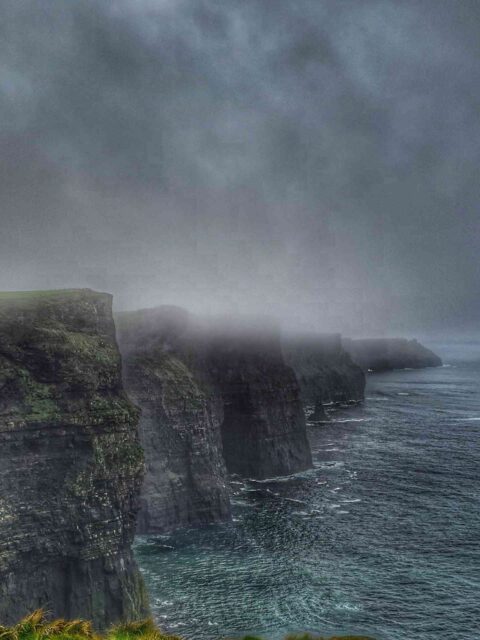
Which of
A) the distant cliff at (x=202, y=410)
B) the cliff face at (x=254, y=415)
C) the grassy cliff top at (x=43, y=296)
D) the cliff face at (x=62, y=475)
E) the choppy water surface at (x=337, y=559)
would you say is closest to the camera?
the cliff face at (x=62, y=475)

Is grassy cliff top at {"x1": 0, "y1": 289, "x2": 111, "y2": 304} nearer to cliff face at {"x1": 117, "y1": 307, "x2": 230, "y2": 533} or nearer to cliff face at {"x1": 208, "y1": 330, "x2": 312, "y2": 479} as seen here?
cliff face at {"x1": 117, "y1": 307, "x2": 230, "y2": 533}

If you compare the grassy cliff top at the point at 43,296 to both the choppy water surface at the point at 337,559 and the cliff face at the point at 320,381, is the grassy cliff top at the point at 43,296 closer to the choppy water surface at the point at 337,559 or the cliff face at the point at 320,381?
the choppy water surface at the point at 337,559

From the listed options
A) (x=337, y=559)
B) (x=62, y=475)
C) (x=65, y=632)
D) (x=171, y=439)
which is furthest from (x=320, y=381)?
(x=65, y=632)

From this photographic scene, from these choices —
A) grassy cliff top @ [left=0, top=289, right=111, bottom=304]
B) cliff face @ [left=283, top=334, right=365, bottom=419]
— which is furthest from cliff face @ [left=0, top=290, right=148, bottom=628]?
cliff face @ [left=283, top=334, right=365, bottom=419]

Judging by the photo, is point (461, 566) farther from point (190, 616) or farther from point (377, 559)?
point (190, 616)

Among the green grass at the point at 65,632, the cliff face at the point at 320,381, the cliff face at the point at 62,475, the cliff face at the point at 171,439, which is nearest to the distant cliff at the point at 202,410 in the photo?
the cliff face at the point at 171,439

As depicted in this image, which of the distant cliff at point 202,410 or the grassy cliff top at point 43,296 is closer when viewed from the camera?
the grassy cliff top at point 43,296
